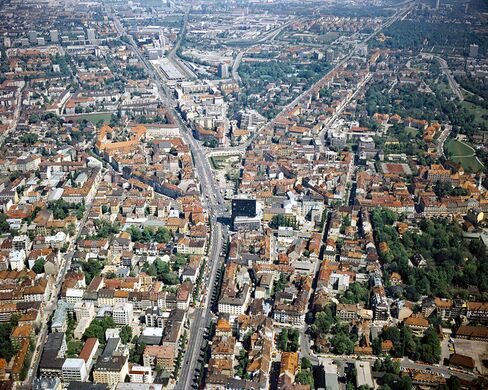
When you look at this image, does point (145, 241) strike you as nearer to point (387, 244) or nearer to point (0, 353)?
point (0, 353)

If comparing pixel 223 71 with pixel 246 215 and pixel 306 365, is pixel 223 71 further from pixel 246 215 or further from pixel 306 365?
pixel 306 365

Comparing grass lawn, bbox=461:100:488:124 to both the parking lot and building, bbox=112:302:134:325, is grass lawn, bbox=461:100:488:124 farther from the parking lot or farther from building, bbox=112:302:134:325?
building, bbox=112:302:134:325

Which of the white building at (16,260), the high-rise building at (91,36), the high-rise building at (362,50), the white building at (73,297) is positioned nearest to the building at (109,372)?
the white building at (73,297)

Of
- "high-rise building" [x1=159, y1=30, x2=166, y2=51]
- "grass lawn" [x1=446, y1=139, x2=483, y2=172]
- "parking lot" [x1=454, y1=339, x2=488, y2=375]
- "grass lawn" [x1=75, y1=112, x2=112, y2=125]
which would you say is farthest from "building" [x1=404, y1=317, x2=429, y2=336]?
"high-rise building" [x1=159, y1=30, x2=166, y2=51]

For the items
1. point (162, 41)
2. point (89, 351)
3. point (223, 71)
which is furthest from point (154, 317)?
point (162, 41)

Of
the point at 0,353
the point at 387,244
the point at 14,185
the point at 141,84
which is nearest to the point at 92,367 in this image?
the point at 0,353
